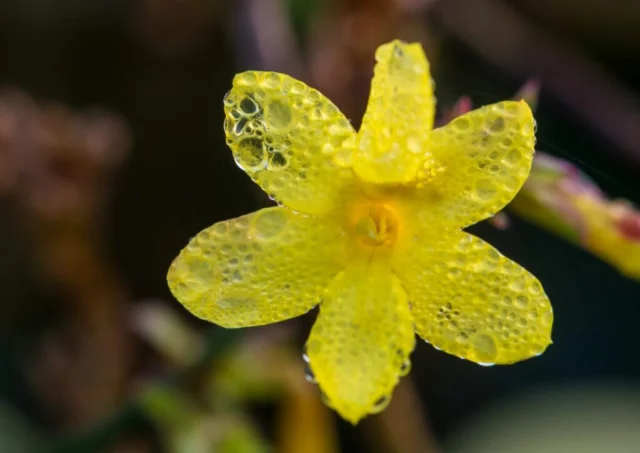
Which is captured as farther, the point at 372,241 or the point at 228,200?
the point at 228,200

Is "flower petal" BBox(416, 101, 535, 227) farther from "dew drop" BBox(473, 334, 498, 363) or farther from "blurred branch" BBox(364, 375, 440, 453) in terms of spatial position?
"blurred branch" BBox(364, 375, 440, 453)

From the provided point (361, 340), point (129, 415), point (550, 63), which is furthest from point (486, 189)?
point (550, 63)

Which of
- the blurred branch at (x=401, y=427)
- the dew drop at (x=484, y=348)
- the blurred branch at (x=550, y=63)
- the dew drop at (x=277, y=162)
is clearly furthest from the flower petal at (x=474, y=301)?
the blurred branch at (x=550, y=63)

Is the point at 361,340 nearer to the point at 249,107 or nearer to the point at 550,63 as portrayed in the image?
the point at 249,107

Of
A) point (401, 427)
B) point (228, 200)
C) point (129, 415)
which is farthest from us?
point (228, 200)

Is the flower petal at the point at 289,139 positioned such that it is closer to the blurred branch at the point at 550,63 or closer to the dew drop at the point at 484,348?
the dew drop at the point at 484,348

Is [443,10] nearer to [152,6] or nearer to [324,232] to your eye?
[152,6]

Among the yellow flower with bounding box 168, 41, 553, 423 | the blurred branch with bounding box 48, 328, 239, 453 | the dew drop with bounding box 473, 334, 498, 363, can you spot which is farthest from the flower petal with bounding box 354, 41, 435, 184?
the blurred branch with bounding box 48, 328, 239, 453
